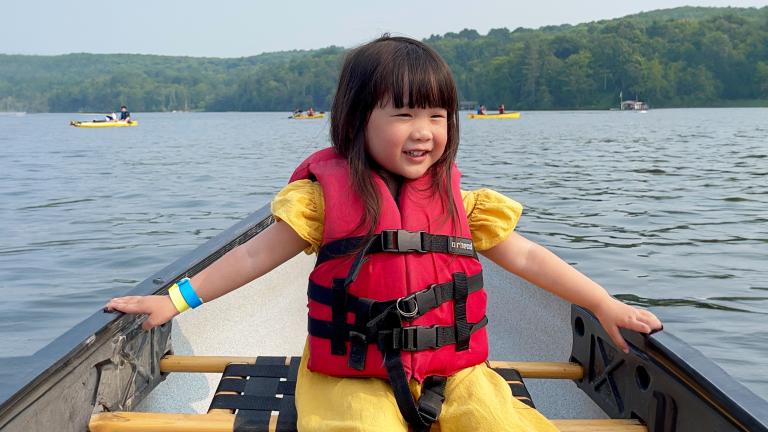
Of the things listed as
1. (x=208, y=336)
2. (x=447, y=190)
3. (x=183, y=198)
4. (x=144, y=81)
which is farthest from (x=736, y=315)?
(x=144, y=81)

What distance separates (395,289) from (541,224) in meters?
8.06

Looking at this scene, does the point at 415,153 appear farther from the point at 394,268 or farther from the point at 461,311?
the point at 461,311

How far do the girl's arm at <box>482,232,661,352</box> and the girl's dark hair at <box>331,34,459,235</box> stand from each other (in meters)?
0.23

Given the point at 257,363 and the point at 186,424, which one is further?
the point at 257,363

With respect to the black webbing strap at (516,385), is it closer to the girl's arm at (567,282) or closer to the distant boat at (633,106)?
the girl's arm at (567,282)

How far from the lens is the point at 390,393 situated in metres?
1.98

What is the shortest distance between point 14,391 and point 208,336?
6.13 ft

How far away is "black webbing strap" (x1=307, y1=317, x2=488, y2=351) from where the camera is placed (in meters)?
1.98

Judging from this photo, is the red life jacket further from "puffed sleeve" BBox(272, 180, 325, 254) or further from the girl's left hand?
the girl's left hand

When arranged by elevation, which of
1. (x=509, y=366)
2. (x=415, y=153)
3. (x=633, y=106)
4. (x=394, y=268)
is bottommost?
(x=509, y=366)

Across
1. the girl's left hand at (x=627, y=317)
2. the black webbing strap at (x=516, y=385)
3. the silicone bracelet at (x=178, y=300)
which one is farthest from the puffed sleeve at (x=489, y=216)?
the silicone bracelet at (x=178, y=300)

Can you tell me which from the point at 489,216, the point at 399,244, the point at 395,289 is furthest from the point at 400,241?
the point at 489,216

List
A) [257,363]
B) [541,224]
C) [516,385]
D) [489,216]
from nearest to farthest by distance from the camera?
[489,216], [516,385], [257,363], [541,224]

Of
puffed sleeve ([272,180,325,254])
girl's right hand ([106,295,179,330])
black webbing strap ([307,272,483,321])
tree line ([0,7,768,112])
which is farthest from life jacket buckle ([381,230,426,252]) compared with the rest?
tree line ([0,7,768,112])
